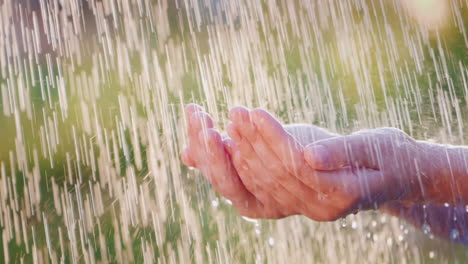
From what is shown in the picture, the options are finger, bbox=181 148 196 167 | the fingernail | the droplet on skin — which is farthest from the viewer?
the droplet on skin

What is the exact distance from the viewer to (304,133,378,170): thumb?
38.3 inches

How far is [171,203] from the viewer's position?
2.21 m

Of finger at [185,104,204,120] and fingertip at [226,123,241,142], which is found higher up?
finger at [185,104,204,120]

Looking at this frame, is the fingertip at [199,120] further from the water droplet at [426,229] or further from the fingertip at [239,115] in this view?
the water droplet at [426,229]

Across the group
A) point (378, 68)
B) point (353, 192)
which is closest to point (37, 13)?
point (378, 68)

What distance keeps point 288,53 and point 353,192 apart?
2.15 meters

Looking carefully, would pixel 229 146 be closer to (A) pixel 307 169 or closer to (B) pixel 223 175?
(B) pixel 223 175

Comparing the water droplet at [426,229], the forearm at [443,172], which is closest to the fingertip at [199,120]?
the forearm at [443,172]

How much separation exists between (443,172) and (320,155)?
36 cm

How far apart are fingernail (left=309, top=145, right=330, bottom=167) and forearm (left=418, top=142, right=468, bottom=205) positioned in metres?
0.29

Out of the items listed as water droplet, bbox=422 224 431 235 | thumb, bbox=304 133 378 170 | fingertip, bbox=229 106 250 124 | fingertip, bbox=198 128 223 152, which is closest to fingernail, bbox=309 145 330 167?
thumb, bbox=304 133 378 170

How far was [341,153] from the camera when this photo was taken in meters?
1.00

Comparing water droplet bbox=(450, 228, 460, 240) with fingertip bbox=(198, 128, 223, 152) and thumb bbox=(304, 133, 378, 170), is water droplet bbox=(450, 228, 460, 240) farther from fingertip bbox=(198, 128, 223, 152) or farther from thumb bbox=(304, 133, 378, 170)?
fingertip bbox=(198, 128, 223, 152)

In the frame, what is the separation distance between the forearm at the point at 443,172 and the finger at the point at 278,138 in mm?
312
